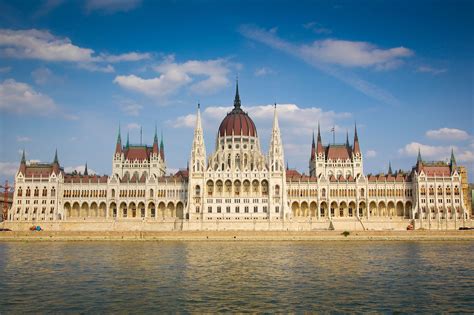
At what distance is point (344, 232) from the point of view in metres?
80.9

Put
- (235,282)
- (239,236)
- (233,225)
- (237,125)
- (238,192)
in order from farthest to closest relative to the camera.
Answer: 1. (237,125)
2. (238,192)
3. (233,225)
4. (239,236)
5. (235,282)

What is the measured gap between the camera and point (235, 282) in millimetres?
36375

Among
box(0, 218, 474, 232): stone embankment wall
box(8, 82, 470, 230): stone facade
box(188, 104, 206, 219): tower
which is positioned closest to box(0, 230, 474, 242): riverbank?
box(0, 218, 474, 232): stone embankment wall

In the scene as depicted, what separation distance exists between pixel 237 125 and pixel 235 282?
78.1 m

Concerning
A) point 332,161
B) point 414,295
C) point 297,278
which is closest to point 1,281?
point 297,278

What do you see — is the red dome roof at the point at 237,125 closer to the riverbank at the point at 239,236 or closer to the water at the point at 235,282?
the riverbank at the point at 239,236

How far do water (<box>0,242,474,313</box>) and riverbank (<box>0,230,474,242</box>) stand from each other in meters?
22.8

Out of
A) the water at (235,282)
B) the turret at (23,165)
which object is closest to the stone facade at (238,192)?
the turret at (23,165)

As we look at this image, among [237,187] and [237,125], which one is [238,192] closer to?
[237,187]

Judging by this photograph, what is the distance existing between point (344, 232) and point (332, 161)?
39.7 metres

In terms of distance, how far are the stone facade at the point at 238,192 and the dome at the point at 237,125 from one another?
10.1 inches

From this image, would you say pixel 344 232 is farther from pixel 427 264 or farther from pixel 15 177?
pixel 15 177

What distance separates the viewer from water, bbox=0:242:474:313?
28.6 metres

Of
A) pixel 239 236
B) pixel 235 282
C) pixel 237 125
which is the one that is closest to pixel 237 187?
pixel 237 125
